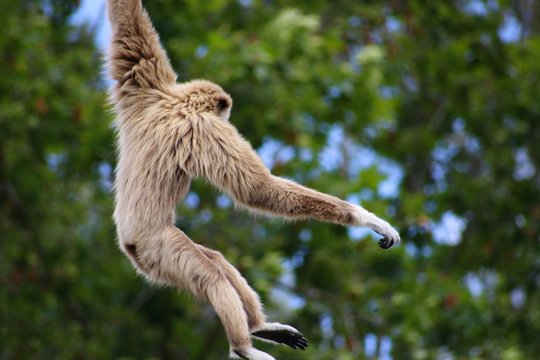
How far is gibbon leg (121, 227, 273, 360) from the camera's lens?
17.6 feet

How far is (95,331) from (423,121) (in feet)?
26.6

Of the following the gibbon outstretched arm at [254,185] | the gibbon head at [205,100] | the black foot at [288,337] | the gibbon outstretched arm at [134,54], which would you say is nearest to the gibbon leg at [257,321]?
the black foot at [288,337]

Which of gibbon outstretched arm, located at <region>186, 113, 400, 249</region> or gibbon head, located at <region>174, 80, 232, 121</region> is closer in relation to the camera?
gibbon outstretched arm, located at <region>186, 113, 400, 249</region>

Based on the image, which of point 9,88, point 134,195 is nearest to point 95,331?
point 9,88

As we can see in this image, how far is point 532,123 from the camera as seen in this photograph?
1612 cm

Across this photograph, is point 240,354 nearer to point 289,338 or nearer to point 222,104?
point 289,338

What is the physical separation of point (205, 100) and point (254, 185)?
70 cm

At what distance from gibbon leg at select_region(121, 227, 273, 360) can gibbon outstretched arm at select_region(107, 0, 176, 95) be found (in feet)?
3.69

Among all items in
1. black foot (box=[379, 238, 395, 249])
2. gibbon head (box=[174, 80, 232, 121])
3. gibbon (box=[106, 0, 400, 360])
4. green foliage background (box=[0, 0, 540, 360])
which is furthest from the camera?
green foliage background (box=[0, 0, 540, 360])

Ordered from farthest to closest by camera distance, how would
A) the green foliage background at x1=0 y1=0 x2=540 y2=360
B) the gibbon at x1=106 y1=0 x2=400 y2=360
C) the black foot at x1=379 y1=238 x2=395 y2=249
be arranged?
the green foliage background at x1=0 y1=0 x2=540 y2=360 < the gibbon at x1=106 y1=0 x2=400 y2=360 < the black foot at x1=379 y1=238 x2=395 y2=249

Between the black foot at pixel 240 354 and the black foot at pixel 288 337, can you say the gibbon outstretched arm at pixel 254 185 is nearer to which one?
the black foot at pixel 288 337

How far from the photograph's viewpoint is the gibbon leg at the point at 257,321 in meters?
5.41

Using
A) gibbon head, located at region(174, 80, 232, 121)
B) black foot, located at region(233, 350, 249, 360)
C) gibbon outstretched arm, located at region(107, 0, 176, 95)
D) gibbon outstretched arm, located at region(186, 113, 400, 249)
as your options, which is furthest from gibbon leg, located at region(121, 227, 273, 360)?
gibbon outstretched arm, located at region(107, 0, 176, 95)

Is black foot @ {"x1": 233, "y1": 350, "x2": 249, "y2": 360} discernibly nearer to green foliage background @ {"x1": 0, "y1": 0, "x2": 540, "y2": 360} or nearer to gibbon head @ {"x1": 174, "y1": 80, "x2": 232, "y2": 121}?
gibbon head @ {"x1": 174, "y1": 80, "x2": 232, "y2": 121}
